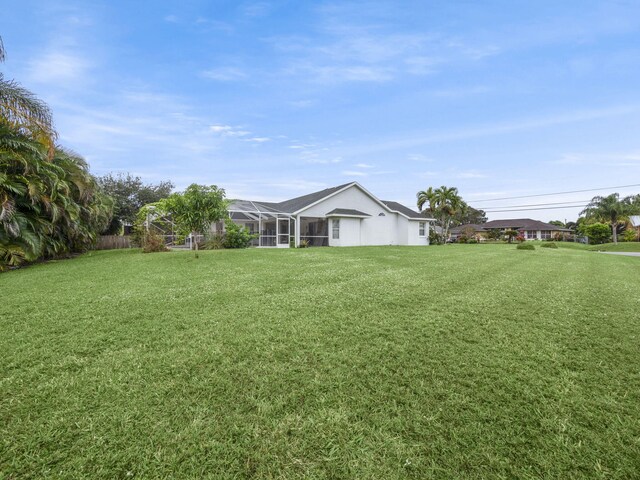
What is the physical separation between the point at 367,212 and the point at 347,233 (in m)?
3.69

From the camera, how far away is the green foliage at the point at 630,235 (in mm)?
40844

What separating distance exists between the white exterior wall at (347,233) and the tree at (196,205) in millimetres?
13344

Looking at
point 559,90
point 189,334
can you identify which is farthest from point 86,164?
point 559,90

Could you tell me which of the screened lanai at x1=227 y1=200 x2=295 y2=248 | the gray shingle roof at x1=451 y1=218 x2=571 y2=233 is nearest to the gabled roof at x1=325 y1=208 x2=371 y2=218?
the screened lanai at x1=227 y1=200 x2=295 y2=248

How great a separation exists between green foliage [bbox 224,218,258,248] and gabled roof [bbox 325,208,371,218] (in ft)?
24.7

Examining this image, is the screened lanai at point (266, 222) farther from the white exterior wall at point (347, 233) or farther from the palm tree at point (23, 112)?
the palm tree at point (23, 112)

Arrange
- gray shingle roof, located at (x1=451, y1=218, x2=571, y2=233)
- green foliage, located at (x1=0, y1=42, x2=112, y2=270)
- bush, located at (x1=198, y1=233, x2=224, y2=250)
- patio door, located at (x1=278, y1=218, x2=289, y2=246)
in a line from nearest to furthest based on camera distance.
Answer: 1. green foliage, located at (x1=0, y1=42, x2=112, y2=270)
2. bush, located at (x1=198, y1=233, x2=224, y2=250)
3. patio door, located at (x1=278, y1=218, x2=289, y2=246)
4. gray shingle roof, located at (x1=451, y1=218, x2=571, y2=233)

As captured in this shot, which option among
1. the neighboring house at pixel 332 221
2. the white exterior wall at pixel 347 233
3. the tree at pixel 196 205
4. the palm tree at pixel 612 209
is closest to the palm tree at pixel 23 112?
the tree at pixel 196 205

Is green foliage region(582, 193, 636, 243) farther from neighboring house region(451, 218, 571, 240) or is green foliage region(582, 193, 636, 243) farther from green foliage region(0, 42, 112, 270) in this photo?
green foliage region(0, 42, 112, 270)

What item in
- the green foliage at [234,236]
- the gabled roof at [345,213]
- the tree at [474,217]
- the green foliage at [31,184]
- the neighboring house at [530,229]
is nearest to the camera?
the green foliage at [31,184]

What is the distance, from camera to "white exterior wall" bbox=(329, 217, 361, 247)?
24969 mm

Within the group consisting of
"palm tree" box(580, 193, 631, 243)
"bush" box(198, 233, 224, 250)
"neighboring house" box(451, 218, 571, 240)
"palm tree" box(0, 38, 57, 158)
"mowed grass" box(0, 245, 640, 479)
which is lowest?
"mowed grass" box(0, 245, 640, 479)

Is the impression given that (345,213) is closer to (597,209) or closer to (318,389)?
(318,389)

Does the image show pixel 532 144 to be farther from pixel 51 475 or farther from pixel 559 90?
pixel 51 475
